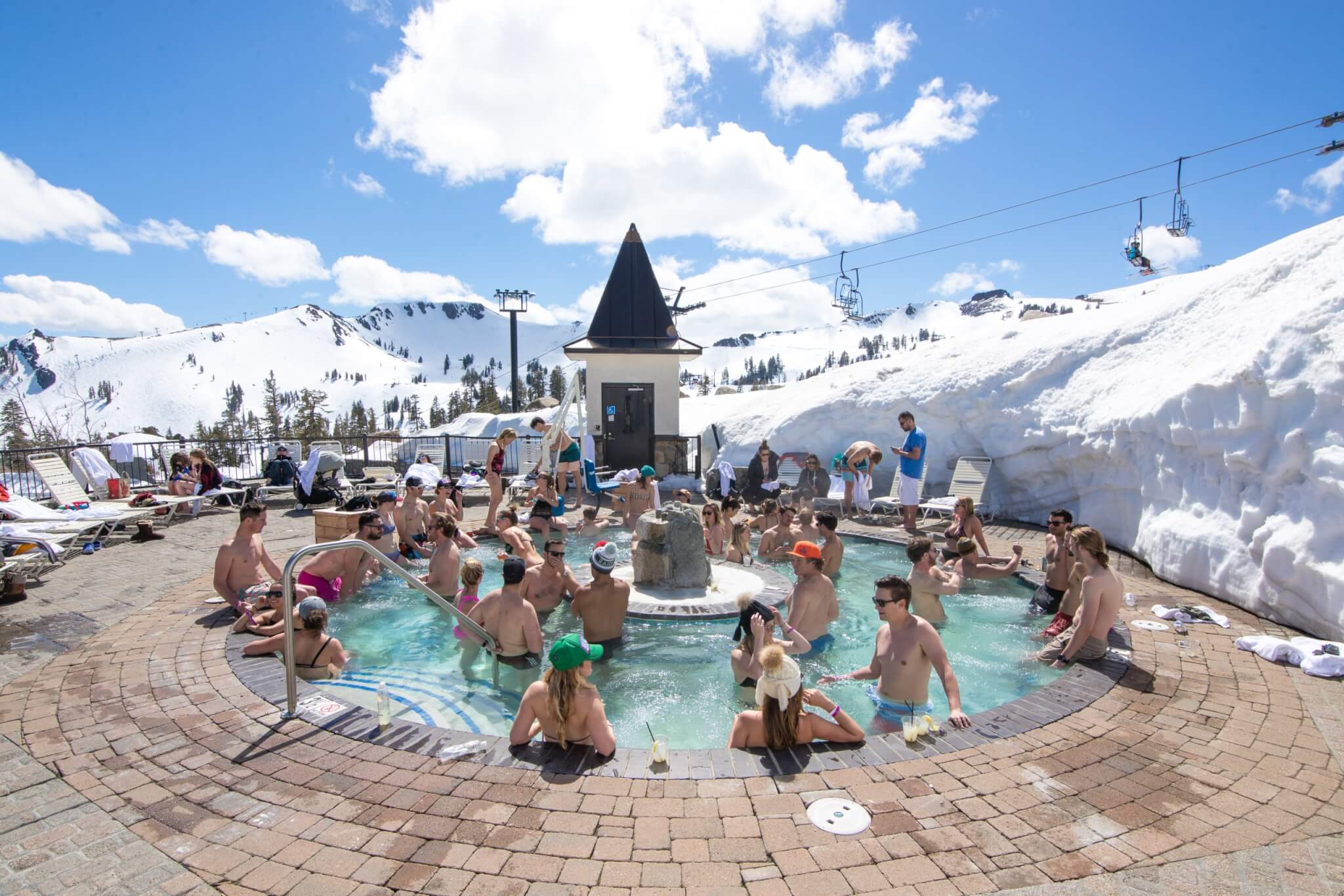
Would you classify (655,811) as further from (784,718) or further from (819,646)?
(819,646)

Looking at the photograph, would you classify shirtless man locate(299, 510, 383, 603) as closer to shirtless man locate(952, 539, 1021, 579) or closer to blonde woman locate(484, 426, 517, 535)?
blonde woman locate(484, 426, 517, 535)

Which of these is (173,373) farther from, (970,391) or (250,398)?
(970,391)

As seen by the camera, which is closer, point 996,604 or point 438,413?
point 996,604

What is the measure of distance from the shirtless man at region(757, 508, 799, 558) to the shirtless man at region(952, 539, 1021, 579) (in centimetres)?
211

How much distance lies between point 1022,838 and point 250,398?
22378 cm

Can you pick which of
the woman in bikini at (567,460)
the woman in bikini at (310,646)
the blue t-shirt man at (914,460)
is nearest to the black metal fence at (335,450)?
the woman in bikini at (567,460)

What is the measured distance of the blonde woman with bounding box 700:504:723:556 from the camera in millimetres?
9055

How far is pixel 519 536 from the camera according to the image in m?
7.82

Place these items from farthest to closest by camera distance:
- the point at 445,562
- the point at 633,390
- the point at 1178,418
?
the point at 633,390, the point at 1178,418, the point at 445,562

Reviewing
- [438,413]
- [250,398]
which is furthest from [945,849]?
[250,398]

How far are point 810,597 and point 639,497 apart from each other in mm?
6128

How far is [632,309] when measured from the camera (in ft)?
57.2

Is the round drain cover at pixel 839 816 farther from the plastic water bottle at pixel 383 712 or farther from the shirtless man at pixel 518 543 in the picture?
the shirtless man at pixel 518 543

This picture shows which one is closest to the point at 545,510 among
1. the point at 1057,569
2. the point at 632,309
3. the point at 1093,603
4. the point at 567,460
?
the point at 567,460
